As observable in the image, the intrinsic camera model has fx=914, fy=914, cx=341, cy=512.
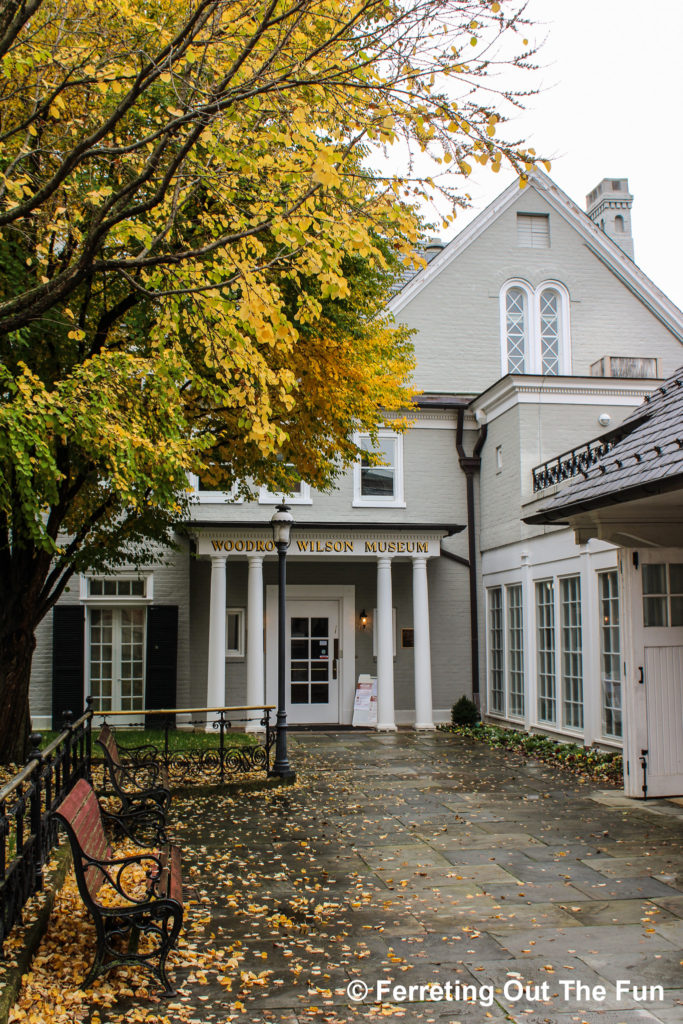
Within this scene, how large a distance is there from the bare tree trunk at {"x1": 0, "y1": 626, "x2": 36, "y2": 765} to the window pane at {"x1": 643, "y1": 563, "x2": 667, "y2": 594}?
23.6 ft

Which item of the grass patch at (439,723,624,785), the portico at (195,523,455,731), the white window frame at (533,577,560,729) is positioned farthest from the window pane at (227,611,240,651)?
the white window frame at (533,577,560,729)

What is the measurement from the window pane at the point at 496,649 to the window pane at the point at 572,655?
129 inches

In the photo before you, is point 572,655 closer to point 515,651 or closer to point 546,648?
point 546,648

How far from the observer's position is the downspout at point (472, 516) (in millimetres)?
19125

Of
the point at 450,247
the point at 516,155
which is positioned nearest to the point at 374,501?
the point at 450,247

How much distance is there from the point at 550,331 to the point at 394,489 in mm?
5296

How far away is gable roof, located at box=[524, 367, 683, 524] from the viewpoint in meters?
7.98

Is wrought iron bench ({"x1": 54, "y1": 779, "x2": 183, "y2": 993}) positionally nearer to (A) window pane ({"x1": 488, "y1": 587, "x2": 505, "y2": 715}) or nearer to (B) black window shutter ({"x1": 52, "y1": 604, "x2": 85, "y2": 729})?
(B) black window shutter ({"x1": 52, "y1": 604, "x2": 85, "y2": 729})

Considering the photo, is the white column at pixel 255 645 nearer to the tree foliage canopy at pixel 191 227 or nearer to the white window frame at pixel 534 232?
the tree foliage canopy at pixel 191 227

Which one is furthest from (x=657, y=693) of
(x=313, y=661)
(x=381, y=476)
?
(x=381, y=476)

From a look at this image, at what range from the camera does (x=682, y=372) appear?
10.7 meters

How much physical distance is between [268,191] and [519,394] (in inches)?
401

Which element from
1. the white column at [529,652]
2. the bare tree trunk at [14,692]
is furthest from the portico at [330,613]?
the bare tree trunk at [14,692]

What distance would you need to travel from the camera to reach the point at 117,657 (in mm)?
18250
